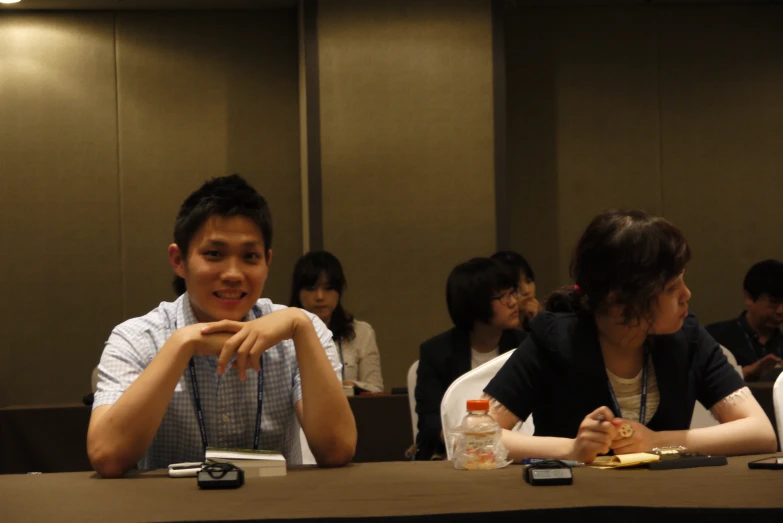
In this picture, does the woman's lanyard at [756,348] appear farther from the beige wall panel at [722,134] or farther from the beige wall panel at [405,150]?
the beige wall panel at [405,150]

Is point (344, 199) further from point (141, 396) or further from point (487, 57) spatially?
point (141, 396)

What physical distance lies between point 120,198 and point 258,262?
15.2 ft

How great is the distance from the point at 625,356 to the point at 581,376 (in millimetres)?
123

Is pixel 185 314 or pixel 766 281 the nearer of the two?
pixel 185 314

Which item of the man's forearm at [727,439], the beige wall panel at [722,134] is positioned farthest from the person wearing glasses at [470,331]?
the beige wall panel at [722,134]

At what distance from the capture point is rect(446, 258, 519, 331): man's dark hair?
377cm

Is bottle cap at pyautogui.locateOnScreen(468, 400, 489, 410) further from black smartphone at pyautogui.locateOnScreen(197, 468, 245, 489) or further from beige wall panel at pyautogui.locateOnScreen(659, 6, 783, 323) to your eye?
beige wall panel at pyautogui.locateOnScreen(659, 6, 783, 323)

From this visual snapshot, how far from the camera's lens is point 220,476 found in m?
1.68

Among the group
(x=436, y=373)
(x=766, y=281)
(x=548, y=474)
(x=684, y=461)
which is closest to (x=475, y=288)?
(x=436, y=373)

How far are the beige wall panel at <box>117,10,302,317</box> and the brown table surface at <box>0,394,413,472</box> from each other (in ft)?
8.16

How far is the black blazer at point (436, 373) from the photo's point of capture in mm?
3436

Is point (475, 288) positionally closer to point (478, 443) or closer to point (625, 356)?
point (625, 356)

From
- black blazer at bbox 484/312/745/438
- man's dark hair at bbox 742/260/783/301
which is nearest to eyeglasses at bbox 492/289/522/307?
black blazer at bbox 484/312/745/438

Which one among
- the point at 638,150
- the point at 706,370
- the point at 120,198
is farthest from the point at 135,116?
the point at 706,370
